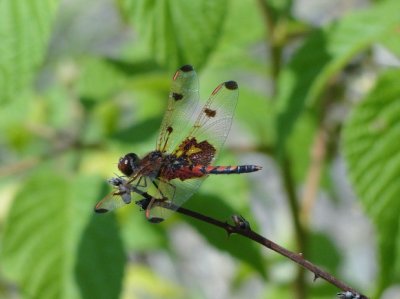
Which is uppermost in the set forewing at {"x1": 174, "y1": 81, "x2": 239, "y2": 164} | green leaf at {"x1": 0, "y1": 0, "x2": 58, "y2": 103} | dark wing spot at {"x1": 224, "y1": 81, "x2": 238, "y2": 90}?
green leaf at {"x1": 0, "y1": 0, "x2": 58, "y2": 103}

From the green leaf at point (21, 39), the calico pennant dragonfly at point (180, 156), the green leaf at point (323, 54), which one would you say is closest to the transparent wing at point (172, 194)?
the calico pennant dragonfly at point (180, 156)

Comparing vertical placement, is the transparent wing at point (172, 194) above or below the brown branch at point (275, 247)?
above

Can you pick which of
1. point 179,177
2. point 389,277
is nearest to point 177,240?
point 389,277

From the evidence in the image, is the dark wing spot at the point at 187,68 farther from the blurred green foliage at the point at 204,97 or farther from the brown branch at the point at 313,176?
the brown branch at the point at 313,176

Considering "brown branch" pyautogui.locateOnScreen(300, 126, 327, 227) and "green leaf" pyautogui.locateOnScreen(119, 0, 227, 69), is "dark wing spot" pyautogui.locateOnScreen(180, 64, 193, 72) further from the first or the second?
"brown branch" pyautogui.locateOnScreen(300, 126, 327, 227)

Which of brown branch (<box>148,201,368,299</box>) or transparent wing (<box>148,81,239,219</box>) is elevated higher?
transparent wing (<box>148,81,239,219</box>)

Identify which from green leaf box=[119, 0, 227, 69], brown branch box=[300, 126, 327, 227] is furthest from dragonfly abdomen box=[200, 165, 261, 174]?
brown branch box=[300, 126, 327, 227]
